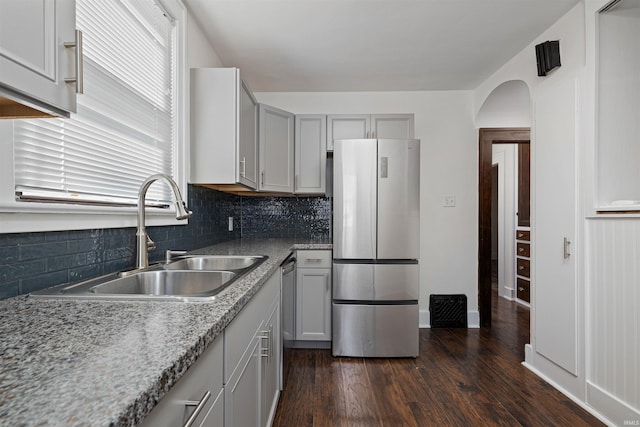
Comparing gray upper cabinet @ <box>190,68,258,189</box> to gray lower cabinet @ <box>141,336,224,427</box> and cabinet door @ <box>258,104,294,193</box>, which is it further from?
gray lower cabinet @ <box>141,336,224,427</box>

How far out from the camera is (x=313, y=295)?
2.74 meters

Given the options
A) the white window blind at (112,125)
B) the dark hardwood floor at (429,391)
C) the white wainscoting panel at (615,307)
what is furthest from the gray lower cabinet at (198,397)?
the white wainscoting panel at (615,307)

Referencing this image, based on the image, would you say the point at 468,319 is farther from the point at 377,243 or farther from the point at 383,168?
the point at 383,168

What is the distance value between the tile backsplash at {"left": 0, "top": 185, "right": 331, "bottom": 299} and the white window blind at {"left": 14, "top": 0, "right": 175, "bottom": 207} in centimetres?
14

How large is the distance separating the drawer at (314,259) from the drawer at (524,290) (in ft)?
9.18

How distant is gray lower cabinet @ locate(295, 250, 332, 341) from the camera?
273 cm

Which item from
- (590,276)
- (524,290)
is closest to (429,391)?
(590,276)

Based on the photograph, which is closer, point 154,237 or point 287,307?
point 154,237

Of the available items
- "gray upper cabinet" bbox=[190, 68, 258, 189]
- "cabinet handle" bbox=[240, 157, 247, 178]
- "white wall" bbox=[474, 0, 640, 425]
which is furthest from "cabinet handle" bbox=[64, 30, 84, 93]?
"white wall" bbox=[474, 0, 640, 425]

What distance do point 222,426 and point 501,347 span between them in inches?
108

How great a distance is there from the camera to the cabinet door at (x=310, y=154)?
124 inches

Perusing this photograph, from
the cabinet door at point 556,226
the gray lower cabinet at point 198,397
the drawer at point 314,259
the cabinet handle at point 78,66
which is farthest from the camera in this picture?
the drawer at point 314,259

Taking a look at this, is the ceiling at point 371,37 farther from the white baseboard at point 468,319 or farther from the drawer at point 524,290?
the drawer at point 524,290

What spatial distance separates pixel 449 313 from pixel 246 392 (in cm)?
276
